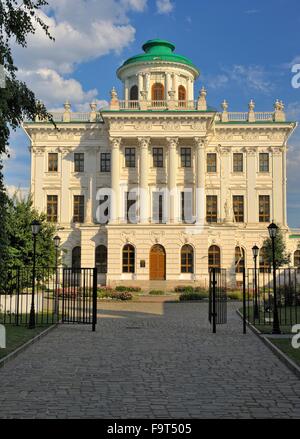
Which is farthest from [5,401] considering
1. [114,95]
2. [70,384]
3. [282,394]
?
[114,95]

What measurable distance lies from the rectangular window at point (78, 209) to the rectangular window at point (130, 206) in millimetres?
4520

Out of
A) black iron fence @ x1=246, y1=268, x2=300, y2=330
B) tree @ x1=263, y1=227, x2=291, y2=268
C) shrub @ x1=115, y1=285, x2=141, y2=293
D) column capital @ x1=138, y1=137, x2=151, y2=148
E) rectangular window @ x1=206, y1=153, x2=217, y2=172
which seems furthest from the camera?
rectangular window @ x1=206, y1=153, x2=217, y2=172

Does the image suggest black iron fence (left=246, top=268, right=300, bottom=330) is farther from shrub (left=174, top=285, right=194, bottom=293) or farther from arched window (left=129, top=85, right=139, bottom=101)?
arched window (left=129, top=85, right=139, bottom=101)

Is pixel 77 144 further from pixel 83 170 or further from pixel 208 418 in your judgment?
pixel 208 418

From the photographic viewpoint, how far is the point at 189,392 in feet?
28.5

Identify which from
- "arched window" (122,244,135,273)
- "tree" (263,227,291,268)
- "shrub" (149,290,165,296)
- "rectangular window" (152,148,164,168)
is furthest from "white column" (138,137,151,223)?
"tree" (263,227,291,268)

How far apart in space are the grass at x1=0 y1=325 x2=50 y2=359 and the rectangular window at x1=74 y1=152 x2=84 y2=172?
1282 inches

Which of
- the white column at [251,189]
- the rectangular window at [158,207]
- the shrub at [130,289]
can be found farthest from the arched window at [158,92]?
the shrub at [130,289]

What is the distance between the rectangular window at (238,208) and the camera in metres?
49.3

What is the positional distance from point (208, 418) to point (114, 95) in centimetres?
4294

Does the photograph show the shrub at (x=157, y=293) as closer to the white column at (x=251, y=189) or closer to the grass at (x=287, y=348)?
the white column at (x=251, y=189)

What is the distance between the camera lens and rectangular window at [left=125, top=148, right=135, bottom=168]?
48.7 meters

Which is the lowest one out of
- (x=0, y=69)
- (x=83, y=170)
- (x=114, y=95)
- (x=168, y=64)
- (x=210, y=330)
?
(x=210, y=330)

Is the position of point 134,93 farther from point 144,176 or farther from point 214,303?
point 214,303
